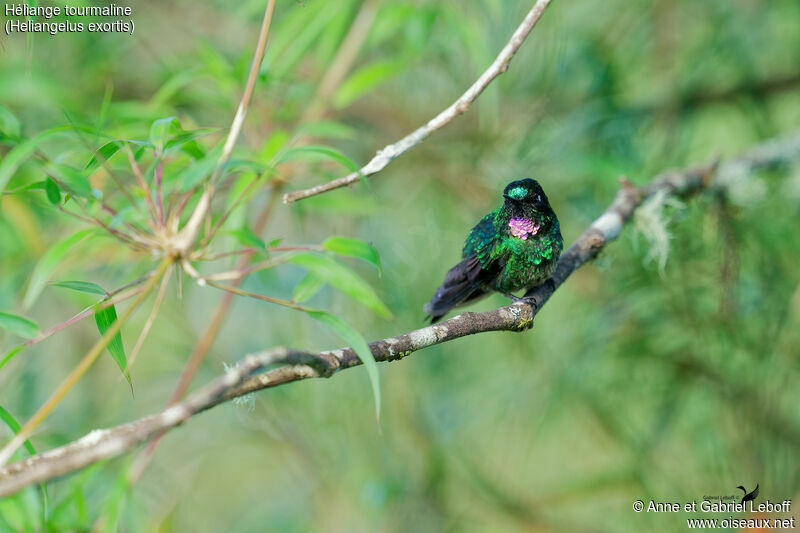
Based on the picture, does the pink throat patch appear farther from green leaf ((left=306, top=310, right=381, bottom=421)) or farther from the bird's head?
green leaf ((left=306, top=310, right=381, bottom=421))

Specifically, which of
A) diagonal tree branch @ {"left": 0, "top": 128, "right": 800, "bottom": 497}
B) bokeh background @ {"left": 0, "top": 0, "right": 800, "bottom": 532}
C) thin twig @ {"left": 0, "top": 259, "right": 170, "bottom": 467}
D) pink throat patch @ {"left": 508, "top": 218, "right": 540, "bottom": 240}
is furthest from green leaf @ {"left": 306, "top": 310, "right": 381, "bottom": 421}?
bokeh background @ {"left": 0, "top": 0, "right": 800, "bottom": 532}

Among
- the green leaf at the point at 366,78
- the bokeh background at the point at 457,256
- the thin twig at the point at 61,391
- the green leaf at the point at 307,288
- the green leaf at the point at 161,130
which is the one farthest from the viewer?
the bokeh background at the point at 457,256

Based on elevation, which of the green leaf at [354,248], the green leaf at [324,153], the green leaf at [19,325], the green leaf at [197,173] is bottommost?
the green leaf at [19,325]

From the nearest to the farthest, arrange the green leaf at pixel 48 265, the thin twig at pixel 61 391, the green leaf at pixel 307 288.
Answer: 1. the thin twig at pixel 61 391
2. the green leaf at pixel 48 265
3. the green leaf at pixel 307 288

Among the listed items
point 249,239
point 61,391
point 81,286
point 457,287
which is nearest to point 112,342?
point 81,286

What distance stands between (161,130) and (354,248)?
474 mm

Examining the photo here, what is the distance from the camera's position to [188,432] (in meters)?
4.16

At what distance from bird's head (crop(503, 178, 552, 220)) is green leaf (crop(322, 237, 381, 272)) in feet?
1.97

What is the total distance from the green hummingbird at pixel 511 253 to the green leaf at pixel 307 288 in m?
0.57

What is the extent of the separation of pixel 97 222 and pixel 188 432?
121 inches

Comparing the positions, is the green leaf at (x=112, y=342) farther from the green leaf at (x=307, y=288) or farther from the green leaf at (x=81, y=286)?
the green leaf at (x=307, y=288)

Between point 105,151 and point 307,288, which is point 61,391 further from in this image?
point 105,151

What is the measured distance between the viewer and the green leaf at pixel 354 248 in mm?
1402

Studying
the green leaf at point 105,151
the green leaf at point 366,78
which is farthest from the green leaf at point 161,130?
the green leaf at point 366,78
